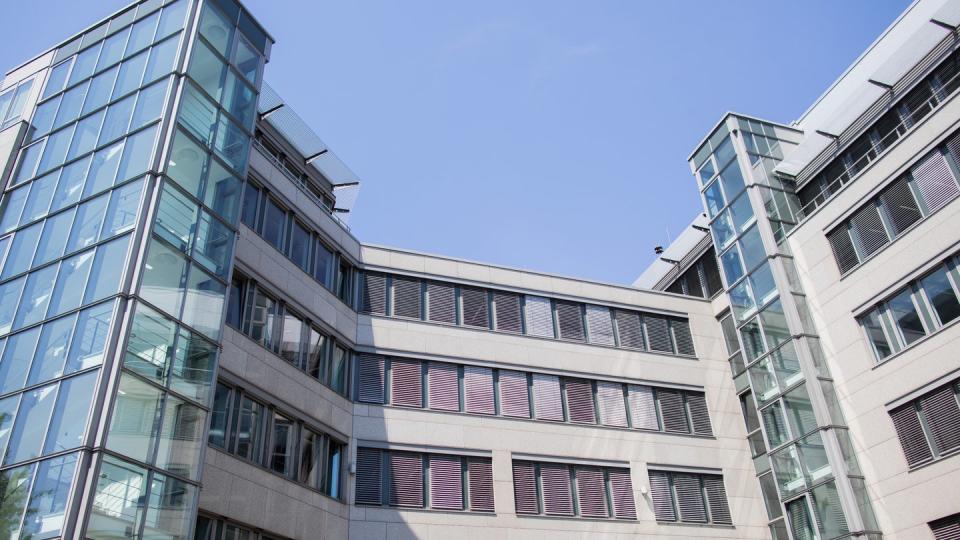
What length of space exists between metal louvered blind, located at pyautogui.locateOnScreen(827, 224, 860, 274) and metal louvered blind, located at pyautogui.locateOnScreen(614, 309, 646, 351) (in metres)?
8.45

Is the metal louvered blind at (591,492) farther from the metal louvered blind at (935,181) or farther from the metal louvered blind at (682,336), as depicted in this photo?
the metal louvered blind at (935,181)

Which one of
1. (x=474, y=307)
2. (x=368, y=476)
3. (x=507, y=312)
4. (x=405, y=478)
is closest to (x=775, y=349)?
(x=507, y=312)

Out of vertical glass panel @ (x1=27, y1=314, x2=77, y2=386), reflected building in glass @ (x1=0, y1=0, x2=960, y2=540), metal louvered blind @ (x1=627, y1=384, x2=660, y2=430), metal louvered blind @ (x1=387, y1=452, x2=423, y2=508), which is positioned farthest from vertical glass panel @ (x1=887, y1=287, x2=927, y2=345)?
vertical glass panel @ (x1=27, y1=314, x2=77, y2=386)

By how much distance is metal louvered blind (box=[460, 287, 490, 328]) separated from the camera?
3166cm

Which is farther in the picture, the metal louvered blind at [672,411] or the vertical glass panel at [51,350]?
the metal louvered blind at [672,411]

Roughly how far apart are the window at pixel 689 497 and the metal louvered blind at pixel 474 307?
26.4 feet

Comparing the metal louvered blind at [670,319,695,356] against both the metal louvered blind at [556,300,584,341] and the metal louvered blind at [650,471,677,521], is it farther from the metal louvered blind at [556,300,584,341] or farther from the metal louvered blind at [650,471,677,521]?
the metal louvered blind at [650,471,677,521]

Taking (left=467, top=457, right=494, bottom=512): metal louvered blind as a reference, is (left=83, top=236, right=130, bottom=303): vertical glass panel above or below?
above

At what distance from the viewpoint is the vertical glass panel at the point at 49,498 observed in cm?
1616

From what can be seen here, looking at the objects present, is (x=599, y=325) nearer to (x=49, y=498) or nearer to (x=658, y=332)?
(x=658, y=332)

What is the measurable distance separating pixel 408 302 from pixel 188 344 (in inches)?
471

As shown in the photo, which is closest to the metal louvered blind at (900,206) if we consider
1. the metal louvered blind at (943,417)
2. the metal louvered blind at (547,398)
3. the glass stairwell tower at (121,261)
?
the metal louvered blind at (943,417)

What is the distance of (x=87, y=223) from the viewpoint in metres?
20.9

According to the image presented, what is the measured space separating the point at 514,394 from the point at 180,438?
14273mm
